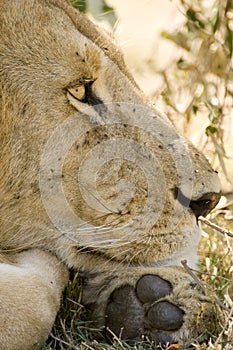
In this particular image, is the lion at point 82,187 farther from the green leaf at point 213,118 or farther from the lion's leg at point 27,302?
the green leaf at point 213,118

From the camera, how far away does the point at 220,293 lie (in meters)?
3.01

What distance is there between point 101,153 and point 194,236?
15.7 inches

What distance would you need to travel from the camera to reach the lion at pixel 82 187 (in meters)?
2.67

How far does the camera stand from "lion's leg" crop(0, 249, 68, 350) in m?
2.32

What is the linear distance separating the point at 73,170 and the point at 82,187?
62mm

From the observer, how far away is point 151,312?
252 cm

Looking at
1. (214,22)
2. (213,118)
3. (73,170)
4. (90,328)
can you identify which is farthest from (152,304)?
(214,22)

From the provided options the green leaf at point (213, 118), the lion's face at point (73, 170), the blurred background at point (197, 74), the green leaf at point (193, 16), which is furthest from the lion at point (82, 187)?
the green leaf at point (193, 16)

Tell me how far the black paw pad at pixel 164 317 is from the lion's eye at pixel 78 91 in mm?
730

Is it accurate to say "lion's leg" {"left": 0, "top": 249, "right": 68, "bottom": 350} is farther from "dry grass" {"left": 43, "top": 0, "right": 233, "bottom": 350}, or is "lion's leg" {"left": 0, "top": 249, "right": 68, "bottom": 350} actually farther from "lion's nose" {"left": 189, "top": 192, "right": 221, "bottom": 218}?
"lion's nose" {"left": 189, "top": 192, "right": 221, "bottom": 218}

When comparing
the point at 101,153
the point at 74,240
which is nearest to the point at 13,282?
the point at 74,240

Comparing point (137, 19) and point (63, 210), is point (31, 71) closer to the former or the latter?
point (63, 210)

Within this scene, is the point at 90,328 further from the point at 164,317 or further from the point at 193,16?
the point at 193,16

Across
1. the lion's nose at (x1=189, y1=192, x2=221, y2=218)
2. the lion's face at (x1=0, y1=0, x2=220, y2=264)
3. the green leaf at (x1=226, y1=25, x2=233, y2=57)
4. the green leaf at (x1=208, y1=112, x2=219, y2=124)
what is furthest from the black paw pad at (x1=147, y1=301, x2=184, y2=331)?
the green leaf at (x1=226, y1=25, x2=233, y2=57)
